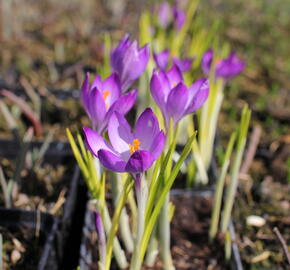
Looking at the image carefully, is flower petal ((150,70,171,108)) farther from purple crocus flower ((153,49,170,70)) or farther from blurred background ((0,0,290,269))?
blurred background ((0,0,290,269))

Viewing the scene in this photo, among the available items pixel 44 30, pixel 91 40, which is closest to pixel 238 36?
pixel 91 40

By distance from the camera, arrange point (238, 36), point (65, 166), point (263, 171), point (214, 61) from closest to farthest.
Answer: point (214, 61)
point (65, 166)
point (263, 171)
point (238, 36)

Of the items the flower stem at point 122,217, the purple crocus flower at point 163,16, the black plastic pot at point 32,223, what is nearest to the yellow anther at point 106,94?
the flower stem at point 122,217

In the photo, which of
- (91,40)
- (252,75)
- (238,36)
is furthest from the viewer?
(238,36)

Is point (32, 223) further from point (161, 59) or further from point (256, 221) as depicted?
point (256, 221)

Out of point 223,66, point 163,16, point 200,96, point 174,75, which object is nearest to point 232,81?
point 163,16

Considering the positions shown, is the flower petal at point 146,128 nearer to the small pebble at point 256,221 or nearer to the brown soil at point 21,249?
the brown soil at point 21,249

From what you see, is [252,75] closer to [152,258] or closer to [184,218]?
[184,218]
